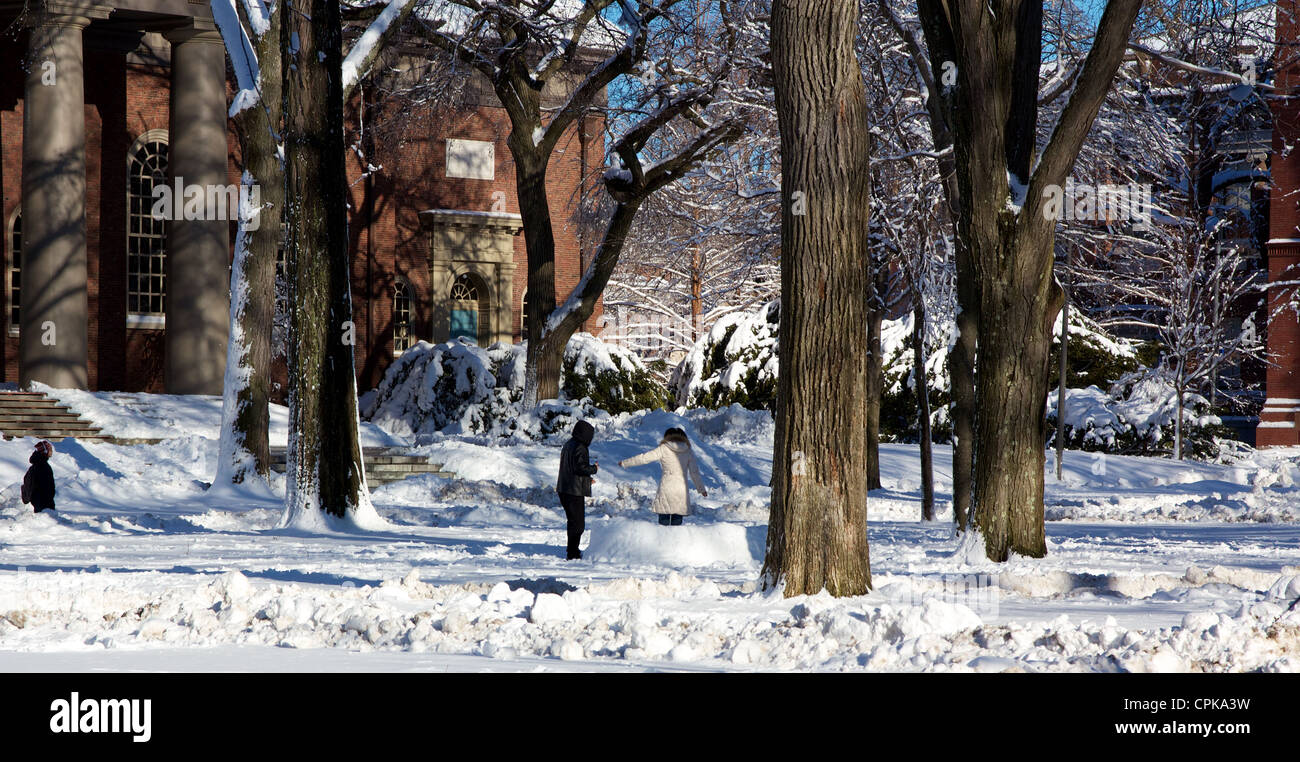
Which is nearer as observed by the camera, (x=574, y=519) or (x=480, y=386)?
(x=574, y=519)

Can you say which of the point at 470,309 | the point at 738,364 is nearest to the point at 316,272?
the point at 738,364

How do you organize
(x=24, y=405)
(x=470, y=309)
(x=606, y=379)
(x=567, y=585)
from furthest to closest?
(x=470, y=309), (x=606, y=379), (x=24, y=405), (x=567, y=585)

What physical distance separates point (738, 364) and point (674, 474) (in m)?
18.3

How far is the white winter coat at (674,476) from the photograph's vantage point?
1166 cm

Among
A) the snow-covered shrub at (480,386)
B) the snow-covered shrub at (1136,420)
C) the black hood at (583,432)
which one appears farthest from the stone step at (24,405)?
the snow-covered shrub at (1136,420)

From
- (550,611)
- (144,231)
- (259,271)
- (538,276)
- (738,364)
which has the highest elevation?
(144,231)

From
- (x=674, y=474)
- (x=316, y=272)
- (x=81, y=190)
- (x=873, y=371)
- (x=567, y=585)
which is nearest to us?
(x=567, y=585)

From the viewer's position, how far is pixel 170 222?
27266 millimetres

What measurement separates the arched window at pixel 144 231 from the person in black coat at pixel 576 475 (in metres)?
22.1

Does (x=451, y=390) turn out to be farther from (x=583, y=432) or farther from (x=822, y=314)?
(x=822, y=314)

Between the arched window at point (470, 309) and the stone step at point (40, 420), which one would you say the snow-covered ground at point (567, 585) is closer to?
the stone step at point (40, 420)

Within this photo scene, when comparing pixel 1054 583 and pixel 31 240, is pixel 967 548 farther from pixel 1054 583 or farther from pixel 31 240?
pixel 31 240
